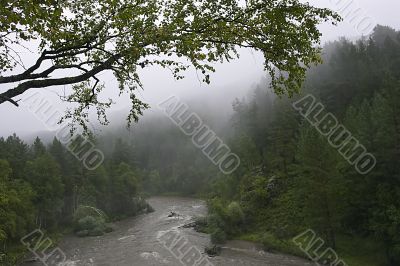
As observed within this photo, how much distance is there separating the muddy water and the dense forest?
2.37 metres

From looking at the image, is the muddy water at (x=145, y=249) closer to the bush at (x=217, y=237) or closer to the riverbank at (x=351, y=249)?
the bush at (x=217, y=237)

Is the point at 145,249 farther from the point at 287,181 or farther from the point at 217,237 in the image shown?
the point at 287,181

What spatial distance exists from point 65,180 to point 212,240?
97.8 ft

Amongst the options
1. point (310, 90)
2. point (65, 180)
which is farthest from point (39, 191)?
point (310, 90)

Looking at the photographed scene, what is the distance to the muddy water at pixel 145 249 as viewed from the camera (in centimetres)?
3297

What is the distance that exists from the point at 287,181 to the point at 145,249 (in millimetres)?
26331

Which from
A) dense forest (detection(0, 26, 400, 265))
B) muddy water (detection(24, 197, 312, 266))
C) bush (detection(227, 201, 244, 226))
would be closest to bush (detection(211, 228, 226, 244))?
dense forest (detection(0, 26, 400, 265))

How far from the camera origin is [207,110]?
162750mm

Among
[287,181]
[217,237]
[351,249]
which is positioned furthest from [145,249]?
→ [287,181]

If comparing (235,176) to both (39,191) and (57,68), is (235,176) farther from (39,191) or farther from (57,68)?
(57,68)

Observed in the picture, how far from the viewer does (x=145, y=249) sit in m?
36.8

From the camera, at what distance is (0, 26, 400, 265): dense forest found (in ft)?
113

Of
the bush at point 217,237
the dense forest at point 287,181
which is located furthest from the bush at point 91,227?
the bush at point 217,237

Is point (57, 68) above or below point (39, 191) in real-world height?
above
